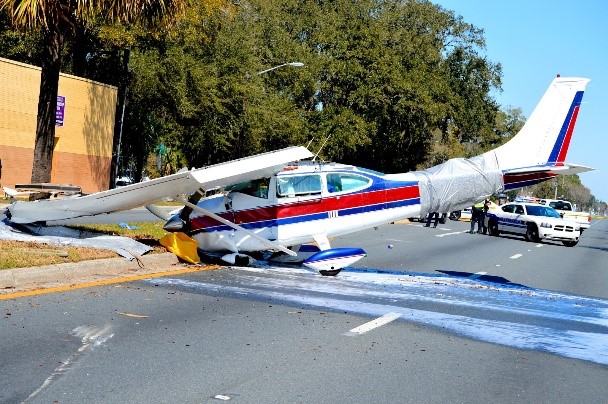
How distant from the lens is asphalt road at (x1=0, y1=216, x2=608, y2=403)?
672 centimetres

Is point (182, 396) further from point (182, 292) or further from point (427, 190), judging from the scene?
point (427, 190)

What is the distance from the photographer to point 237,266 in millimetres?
14992

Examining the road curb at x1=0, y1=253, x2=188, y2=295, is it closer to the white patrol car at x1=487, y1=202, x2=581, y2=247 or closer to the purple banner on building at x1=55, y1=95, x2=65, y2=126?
the purple banner on building at x1=55, y1=95, x2=65, y2=126

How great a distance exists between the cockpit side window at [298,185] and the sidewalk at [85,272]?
6.84 ft

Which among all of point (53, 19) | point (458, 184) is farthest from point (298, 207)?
point (53, 19)

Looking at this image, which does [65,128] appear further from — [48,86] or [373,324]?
[373,324]

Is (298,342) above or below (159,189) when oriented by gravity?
below

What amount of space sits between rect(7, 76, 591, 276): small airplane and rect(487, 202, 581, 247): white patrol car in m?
19.9

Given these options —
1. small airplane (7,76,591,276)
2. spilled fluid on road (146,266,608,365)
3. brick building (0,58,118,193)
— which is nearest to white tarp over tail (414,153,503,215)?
small airplane (7,76,591,276)

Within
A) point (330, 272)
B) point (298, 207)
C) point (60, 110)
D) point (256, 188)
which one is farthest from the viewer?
point (60, 110)

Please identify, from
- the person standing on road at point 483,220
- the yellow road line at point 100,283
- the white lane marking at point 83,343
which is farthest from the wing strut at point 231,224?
the person standing on road at point 483,220

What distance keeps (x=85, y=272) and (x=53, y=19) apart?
19.0 ft

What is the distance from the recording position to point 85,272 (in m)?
12.1

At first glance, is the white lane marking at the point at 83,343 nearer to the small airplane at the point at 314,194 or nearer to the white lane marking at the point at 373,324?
the white lane marking at the point at 373,324
